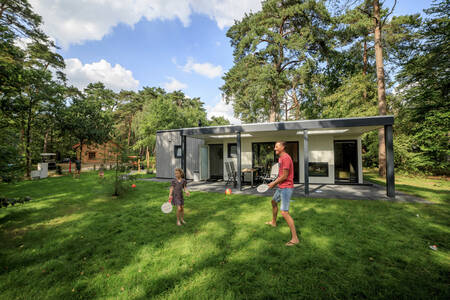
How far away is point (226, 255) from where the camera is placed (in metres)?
2.88

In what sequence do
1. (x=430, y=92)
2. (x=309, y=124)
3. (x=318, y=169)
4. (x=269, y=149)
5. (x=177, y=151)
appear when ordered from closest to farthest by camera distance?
(x=309, y=124), (x=318, y=169), (x=269, y=149), (x=430, y=92), (x=177, y=151)

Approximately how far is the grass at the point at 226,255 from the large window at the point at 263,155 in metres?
5.17

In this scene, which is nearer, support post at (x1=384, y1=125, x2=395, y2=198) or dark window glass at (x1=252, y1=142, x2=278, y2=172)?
support post at (x1=384, y1=125, x2=395, y2=198)

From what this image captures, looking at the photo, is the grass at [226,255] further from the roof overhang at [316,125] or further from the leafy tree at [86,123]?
the leafy tree at [86,123]

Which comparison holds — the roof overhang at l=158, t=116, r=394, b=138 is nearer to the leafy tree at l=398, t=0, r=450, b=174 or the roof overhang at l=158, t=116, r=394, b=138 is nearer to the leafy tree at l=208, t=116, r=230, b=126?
the leafy tree at l=398, t=0, r=450, b=174

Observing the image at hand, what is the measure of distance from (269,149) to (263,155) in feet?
1.64

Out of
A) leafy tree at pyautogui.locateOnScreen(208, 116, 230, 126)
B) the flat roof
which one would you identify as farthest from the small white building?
leafy tree at pyautogui.locateOnScreen(208, 116, 230, 126)

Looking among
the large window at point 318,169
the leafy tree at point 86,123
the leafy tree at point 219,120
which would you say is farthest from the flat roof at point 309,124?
the leafy tree at point 219,120

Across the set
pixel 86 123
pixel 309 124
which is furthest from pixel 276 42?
pixel 86 123

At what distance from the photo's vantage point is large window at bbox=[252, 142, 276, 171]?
401 inches

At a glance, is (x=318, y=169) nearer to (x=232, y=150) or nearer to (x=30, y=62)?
(x=232, y=150)

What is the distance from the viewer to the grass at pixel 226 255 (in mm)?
2148

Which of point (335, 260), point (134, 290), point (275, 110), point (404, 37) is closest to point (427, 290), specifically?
point (335, 260)

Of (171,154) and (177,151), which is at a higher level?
(177,151)
